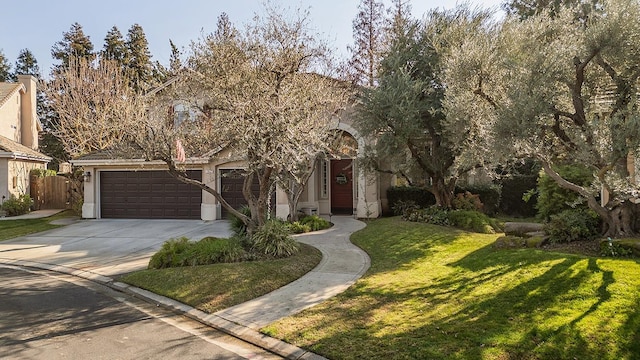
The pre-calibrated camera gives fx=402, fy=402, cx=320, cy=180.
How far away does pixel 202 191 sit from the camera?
59.3ft

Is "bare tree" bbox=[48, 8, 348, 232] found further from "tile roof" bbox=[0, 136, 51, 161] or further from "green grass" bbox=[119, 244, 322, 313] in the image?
"tile roof" bbox=[0, 136, 51, 161]

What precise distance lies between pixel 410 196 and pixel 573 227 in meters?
9.03

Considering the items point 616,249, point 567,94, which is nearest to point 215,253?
point 616,249

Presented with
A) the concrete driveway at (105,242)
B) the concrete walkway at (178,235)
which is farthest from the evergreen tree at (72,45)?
the concrete walkway at (178,235)

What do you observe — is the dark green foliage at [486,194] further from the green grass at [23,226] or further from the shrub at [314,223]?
the green grass at [23,226]

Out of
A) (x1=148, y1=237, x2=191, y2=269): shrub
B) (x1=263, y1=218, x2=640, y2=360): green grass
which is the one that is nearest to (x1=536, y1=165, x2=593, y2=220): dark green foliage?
(x1=263, y1=218, x2=640, y2=360): green grass

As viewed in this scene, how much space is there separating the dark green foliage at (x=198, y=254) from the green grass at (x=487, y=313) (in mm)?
3024

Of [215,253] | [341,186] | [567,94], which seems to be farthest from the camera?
[341,186]

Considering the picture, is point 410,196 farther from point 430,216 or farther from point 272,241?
point 272,241

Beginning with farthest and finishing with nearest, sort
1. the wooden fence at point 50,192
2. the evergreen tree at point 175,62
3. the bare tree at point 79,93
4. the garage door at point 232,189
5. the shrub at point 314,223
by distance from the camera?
the wooden fence at point 50,192, the bare tree at point 79,93, the garage door at point 232,189, the shrub at point 314,223, the evergreen tree at point 175,62

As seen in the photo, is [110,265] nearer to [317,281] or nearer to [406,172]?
[317,281]

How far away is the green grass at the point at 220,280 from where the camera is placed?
6.99 m

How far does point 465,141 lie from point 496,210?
8313 mm

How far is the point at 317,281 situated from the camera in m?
7.85
